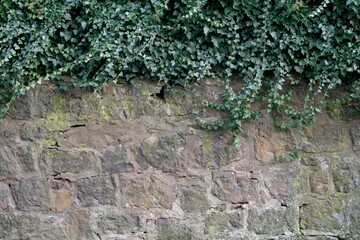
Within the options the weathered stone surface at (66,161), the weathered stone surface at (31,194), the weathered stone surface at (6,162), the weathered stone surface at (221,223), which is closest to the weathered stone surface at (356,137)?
the weathered stone surface at (221,223)

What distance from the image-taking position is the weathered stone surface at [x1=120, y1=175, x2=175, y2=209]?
2.93 m

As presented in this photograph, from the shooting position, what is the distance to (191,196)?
294cm

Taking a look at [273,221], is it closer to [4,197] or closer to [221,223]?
[221,223]

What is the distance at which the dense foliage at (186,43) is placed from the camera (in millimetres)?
2836

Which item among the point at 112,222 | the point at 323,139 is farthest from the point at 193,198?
the point at 323,139

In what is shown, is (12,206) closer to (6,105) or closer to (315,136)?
(6,105)

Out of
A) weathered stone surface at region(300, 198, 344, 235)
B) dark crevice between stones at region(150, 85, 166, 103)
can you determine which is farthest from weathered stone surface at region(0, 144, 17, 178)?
weathered stone surface at region(300, 198, 344, 235)

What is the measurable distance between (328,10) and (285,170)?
990 mm

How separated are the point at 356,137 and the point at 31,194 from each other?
2.00m

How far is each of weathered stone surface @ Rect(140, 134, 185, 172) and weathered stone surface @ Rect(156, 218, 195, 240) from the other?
32 centimetres

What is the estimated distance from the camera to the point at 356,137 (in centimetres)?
300

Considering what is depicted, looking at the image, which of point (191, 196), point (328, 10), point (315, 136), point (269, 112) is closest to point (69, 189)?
point (191, 196)

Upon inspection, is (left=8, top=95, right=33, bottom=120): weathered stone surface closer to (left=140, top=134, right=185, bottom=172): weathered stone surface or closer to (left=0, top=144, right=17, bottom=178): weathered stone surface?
(left=0, top=144, right=17, bottom=178): weathered stone surface

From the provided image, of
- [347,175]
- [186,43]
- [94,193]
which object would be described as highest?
[186,43]
